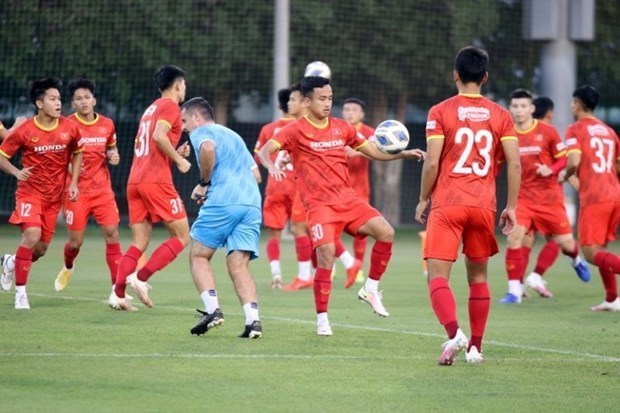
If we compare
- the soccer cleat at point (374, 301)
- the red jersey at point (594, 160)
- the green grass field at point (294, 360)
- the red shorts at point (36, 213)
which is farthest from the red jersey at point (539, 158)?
the red shorts at point (36, 213)

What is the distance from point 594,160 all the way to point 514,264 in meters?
1.58

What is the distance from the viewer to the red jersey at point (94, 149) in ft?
45.9

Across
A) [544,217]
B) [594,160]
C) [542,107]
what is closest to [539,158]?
[544,217]

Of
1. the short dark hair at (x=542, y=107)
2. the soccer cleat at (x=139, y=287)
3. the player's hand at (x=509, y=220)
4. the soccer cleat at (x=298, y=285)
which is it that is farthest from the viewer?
the soccer cleat at (x=298, y=285)

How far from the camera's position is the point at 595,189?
1430cm

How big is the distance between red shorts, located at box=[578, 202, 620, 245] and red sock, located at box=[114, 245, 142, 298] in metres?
4.70

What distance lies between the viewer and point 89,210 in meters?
14.0

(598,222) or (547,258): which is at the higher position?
(598,222)

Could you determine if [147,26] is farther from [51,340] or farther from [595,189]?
[51,340]

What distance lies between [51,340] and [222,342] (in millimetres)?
1326

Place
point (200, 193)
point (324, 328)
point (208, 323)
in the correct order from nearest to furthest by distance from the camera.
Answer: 1. point (208, 323)
2. point (200, 193)
3. point (324, 328)

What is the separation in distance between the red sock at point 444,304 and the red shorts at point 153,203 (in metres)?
4.15

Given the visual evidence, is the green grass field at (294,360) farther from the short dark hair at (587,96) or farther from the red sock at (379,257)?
the short dark hair at (587,96)

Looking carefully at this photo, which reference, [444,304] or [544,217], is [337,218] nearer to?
[444,304]
